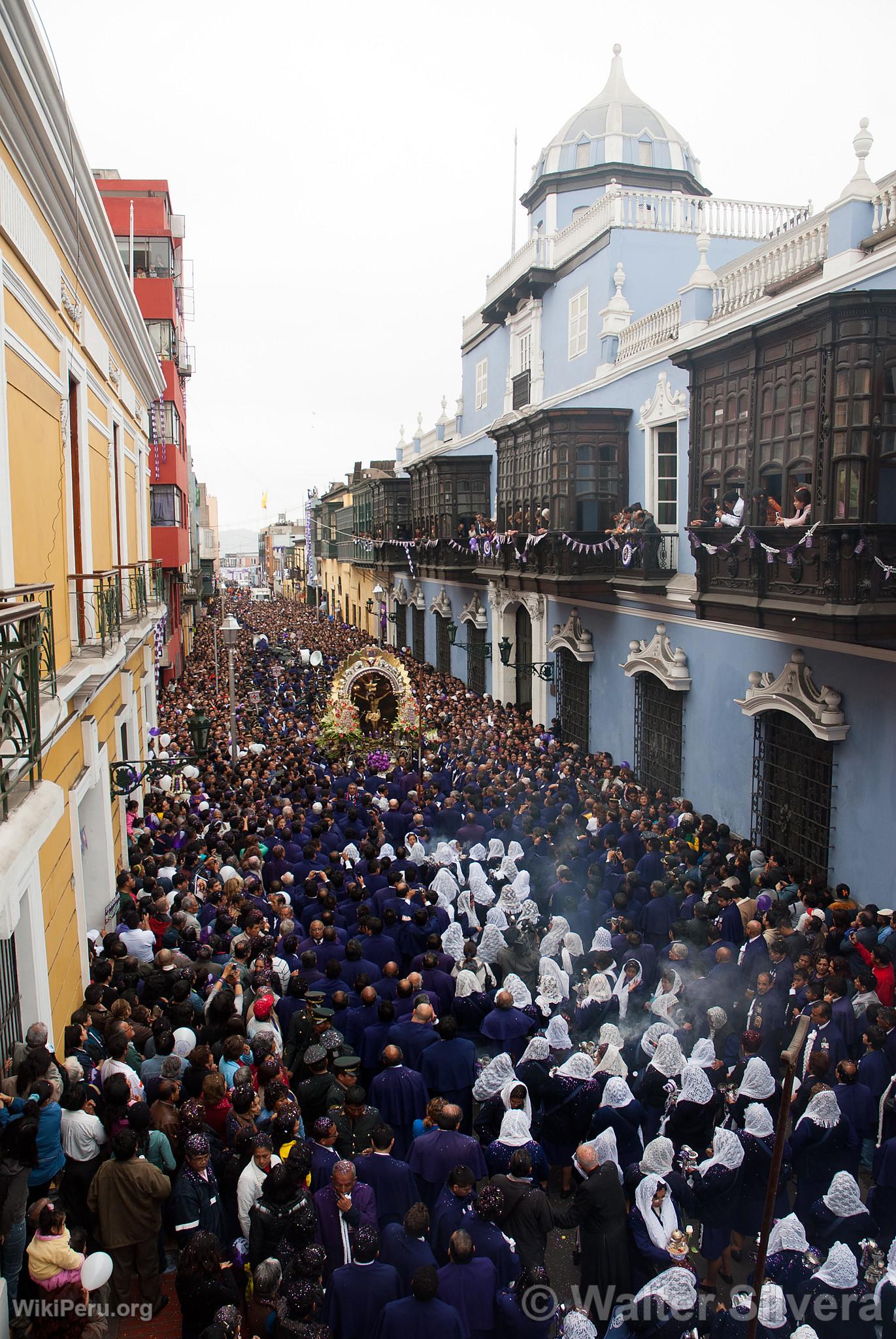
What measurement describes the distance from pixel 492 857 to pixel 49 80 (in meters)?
9.59

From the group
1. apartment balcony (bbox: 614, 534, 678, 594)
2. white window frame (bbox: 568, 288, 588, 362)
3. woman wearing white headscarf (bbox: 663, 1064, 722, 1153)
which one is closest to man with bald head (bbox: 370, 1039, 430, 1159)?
woman wearing white headscarf (bbox: 663, 1064, 722, 1153)

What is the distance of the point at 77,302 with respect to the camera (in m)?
10.2

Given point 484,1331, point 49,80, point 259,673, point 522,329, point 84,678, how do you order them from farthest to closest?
point 259,673
point 522,329
point 84,678
point 49,80
point 484,1331

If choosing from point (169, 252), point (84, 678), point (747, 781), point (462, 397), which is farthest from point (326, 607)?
point (84, 678)

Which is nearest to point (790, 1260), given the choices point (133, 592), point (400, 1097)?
point (400, 1097)

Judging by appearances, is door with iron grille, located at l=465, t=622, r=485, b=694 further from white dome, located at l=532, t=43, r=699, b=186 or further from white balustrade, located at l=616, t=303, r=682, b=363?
white dome, located at l=532, t=43, r=699, b=186

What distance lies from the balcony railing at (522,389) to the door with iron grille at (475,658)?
271 inches

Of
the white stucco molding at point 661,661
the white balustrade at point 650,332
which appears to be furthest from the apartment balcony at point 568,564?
the white balustrade at point 650,332

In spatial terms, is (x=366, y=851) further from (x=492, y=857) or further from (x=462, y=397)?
(x=462, y=397)

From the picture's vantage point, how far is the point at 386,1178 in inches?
242

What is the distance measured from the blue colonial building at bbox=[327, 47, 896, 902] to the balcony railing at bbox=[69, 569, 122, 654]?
7412 millimetres

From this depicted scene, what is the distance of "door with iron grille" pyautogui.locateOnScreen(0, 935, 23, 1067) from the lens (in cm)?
665

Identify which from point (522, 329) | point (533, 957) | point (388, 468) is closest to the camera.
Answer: point (533, 957)

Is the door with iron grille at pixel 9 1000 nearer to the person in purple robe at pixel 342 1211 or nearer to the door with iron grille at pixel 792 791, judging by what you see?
the person in purple robe at pixel 342 1211
